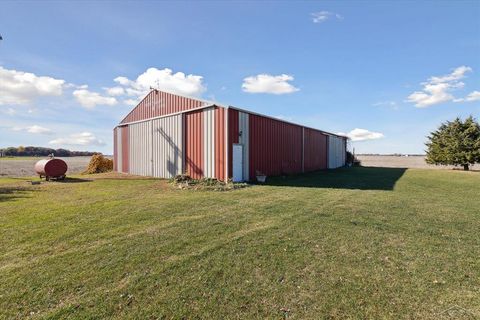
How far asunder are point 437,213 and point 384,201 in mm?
1763

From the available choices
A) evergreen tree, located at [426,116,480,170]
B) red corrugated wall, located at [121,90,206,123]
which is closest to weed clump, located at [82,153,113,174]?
red corrugated wall, located at [121,90,206,123]

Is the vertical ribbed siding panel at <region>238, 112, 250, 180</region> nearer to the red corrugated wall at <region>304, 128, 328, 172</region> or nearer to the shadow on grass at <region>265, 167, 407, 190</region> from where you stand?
the shadow on grass at <region>265, 167, 407, 190</region>

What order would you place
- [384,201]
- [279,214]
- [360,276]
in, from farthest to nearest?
[384,201], [279,214], [360,276]

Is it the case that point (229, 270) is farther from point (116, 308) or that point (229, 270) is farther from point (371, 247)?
point (371, 247)

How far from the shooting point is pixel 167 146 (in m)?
17.3

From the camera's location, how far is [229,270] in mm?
4000

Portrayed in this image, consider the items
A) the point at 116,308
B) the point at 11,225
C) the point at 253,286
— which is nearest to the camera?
the point at 116,308

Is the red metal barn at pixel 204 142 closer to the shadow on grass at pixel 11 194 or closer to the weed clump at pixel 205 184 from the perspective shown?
the weed clump at pixel 205 184

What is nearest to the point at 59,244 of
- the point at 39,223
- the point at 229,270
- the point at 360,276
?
the point at 39,223

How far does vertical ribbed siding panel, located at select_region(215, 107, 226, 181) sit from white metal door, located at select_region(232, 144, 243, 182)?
66 centimetres

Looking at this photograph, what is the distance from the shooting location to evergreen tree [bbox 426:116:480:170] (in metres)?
26.1

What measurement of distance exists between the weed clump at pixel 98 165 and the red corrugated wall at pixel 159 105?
562 cm

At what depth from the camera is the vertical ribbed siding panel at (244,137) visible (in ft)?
48.0

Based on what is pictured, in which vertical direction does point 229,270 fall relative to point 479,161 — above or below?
below
